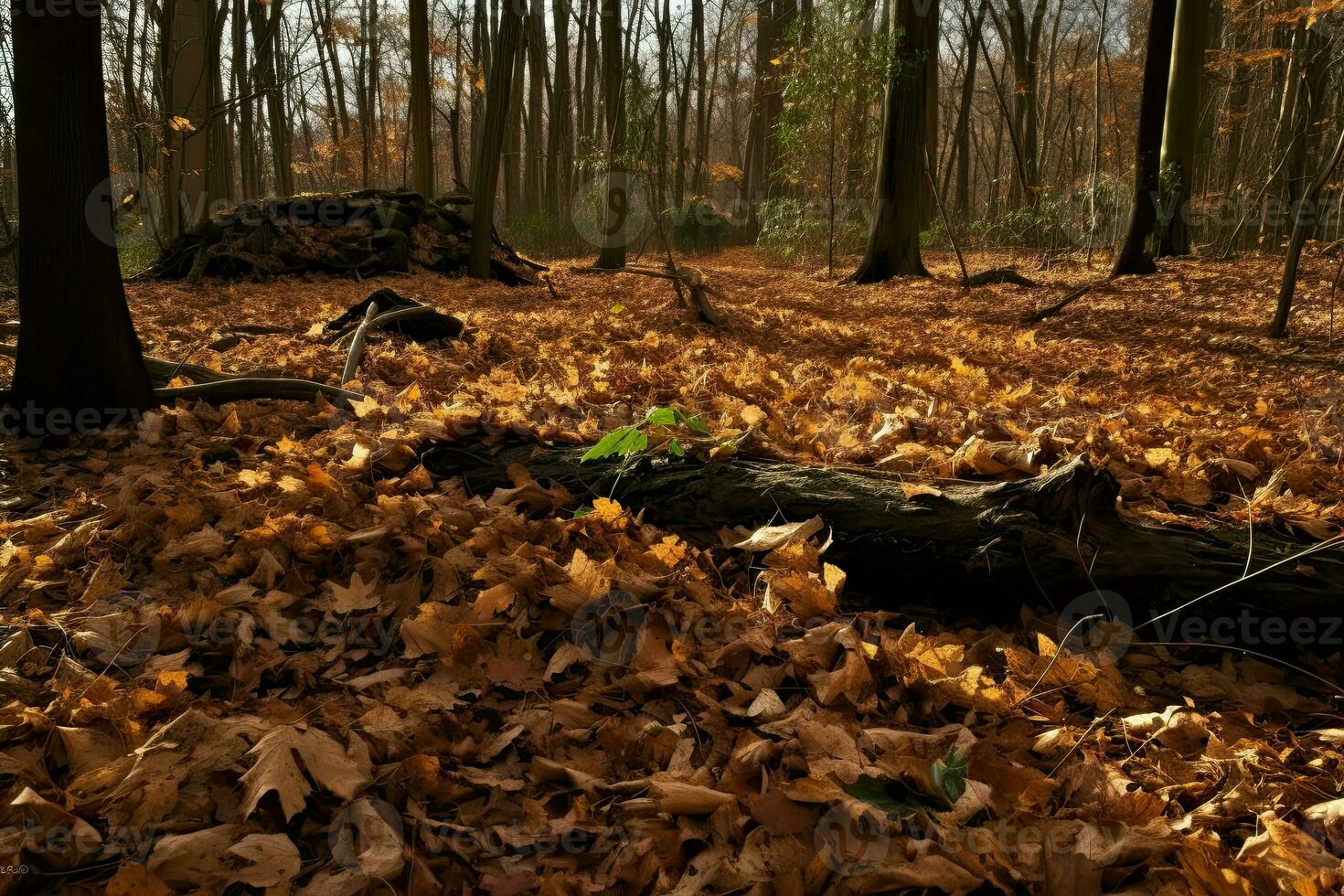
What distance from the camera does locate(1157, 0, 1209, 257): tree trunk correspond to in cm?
1048

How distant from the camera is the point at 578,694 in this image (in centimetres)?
166

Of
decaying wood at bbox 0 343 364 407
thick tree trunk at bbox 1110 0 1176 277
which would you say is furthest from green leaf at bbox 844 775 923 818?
thick tree trunk at bbox 1110 0 1176 277

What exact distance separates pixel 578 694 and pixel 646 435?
99cm

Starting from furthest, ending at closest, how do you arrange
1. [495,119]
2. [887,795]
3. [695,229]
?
[695,229] < [495,119] < [887,795]

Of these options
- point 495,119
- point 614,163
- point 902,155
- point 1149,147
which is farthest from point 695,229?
point 1149,147

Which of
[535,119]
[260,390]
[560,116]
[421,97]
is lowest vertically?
[260,390]

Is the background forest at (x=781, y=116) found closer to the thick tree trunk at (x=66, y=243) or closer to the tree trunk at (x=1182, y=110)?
the tree trunk at (x=1182, y=110)

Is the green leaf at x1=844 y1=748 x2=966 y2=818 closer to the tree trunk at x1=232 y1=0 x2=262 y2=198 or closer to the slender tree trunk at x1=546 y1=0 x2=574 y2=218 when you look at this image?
the tree trunk at x1=232 y1=0 x2=262 y2=198

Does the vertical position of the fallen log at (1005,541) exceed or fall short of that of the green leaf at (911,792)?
it exceeds it

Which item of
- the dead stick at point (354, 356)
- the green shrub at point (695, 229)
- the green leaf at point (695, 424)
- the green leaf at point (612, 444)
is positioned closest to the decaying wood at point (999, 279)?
the dead stick at point (354, 356)

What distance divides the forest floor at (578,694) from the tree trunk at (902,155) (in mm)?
8060

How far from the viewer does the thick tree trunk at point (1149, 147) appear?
9367mm

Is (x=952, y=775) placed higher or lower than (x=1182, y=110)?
lower

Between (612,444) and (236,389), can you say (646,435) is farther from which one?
(236,389)
